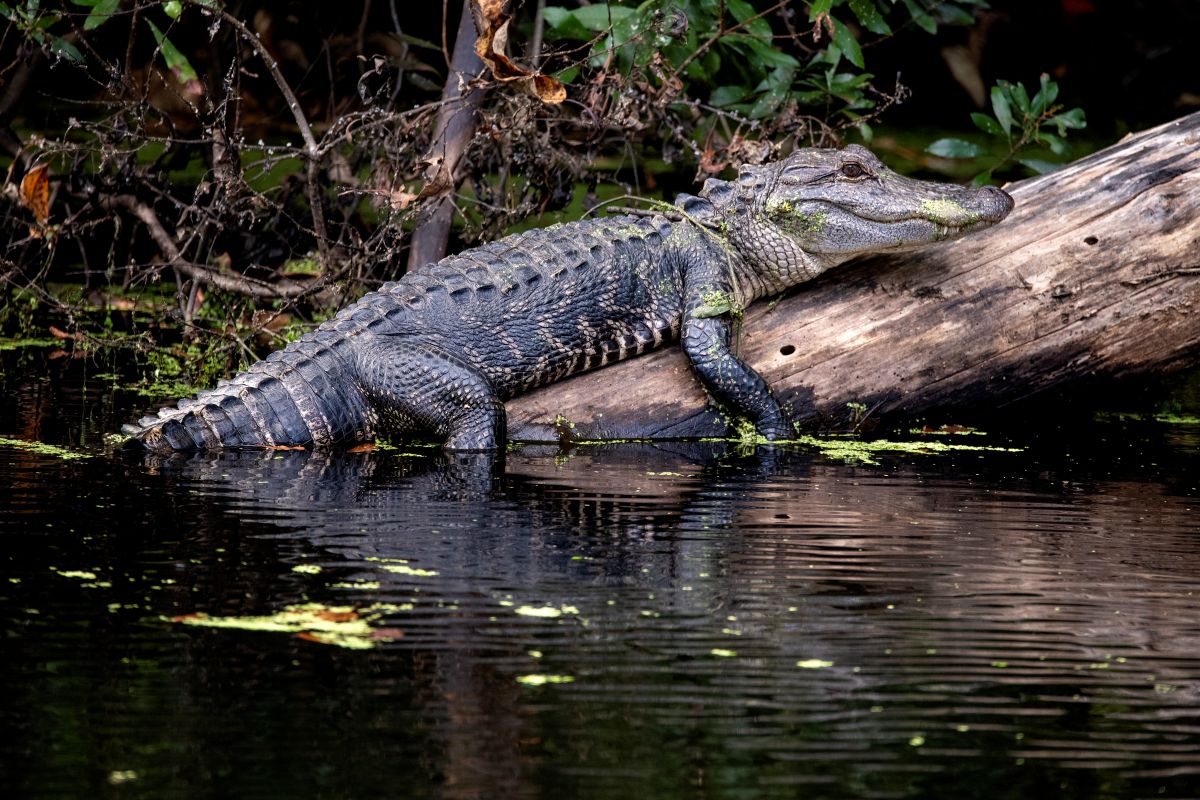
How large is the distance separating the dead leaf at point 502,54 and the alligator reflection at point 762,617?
1.87 meters

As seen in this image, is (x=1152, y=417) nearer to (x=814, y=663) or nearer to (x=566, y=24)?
(x=566, y=24)

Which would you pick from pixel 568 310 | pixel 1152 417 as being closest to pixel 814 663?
pixel 568 310

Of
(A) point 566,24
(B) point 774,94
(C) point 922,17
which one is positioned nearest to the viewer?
(A) point 566,24

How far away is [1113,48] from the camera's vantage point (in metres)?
12.9

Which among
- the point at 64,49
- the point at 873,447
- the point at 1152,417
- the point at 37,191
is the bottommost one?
the point at 873,447

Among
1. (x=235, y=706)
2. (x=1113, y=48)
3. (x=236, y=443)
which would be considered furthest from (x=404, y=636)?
(x=1113, y=48)

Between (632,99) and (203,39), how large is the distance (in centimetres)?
464

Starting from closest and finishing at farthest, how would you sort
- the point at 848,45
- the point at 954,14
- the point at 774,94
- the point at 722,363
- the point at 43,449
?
the point at 43,449
the point at 722,363
the point at 848,45
the point at 774,94
the point at 954,14

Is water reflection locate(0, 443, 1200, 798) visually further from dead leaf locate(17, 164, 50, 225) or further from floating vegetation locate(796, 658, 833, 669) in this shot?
dead leaf locate(17, 164, 50, 225)

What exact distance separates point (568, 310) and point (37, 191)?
9.61 ft

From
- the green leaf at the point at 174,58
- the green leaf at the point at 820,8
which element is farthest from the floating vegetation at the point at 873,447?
the green leaf at the point at 174,58

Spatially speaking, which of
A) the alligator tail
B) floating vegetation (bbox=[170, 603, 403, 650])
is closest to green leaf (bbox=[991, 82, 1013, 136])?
the alligator tail

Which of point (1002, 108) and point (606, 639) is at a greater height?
point (1002, 108)

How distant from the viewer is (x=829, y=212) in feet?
21.0
